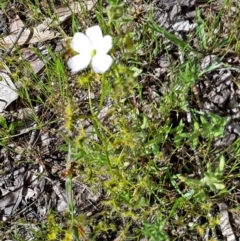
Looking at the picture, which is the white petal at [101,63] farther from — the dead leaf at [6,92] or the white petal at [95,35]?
the dead leaf at [6,92]

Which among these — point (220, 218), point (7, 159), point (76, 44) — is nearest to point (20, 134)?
point (7, 159)

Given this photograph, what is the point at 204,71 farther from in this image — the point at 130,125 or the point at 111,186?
the point at 111,186

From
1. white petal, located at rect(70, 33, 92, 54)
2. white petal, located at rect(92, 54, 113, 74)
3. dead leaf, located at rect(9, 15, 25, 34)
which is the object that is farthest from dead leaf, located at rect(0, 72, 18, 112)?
white petal, located at rect(92, 54, 113, 74)

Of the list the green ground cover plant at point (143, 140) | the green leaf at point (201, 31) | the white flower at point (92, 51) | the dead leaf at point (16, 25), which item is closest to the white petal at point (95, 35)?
the white flower at point (92, 51)

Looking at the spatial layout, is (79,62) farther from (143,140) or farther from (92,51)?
(143,140)

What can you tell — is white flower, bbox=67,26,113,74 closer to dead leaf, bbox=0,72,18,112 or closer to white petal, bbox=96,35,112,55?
white petal, bbox=96,35,112,55

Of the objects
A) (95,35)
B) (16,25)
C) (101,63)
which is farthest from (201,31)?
(16,25)
